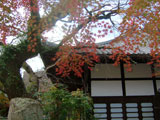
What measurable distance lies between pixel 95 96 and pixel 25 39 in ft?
12.6

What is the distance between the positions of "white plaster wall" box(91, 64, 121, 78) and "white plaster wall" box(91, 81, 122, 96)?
308 millimetres

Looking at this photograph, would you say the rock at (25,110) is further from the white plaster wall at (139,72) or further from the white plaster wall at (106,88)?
the white plaster wall at (139,72)

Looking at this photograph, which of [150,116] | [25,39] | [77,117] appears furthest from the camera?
[150,116]

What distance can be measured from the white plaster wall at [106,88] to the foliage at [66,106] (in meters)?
2.11

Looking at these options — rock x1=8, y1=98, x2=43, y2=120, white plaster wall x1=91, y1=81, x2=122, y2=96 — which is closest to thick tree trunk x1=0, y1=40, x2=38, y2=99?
rock x1=8, y1=98, x2=43, y2=120

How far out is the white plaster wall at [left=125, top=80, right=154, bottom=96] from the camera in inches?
285

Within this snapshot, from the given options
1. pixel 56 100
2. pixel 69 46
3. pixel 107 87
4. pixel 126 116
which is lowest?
pixel 126 116

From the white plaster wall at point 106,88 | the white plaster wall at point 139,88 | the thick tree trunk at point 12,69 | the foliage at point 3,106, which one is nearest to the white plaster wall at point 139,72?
the white plaster wall at point 139,88

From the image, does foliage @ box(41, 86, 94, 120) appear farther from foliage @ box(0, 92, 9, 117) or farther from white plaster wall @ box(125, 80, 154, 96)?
foliage @ box(0, 92, 9, 117)

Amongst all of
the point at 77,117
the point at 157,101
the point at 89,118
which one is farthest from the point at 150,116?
the point at 77,117

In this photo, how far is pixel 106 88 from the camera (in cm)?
725

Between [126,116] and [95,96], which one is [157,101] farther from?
[95,96]

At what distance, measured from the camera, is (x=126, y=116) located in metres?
7.18

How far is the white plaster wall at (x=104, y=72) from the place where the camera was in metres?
7.34
